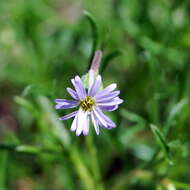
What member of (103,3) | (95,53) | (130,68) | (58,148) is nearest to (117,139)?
(58,148)

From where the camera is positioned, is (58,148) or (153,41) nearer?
(58,148)

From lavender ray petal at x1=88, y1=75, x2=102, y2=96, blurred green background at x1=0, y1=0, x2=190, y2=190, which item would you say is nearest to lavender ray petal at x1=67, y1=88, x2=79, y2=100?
lavender ray petal at x1=88, y1=75, x2=102, y2=96

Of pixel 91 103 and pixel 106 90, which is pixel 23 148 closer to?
pixel 91 103

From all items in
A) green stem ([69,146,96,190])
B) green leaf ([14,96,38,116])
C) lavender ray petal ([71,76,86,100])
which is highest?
green leaf ([14,96,38,116])

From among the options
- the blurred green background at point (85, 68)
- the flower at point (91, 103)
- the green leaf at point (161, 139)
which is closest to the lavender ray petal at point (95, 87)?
the flower at point (91, 103)

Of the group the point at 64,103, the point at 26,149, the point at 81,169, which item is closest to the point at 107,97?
the point at 64,103

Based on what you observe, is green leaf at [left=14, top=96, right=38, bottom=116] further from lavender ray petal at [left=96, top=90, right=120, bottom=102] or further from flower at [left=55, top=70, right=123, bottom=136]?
lavender ray petal at [left=96, top=90, right=120, bottom=102]

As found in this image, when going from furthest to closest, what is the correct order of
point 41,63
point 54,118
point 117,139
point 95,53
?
point 41,63 → point 54,118 → point 117,139 → point 95,53

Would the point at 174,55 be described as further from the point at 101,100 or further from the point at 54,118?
the point at 101,100
